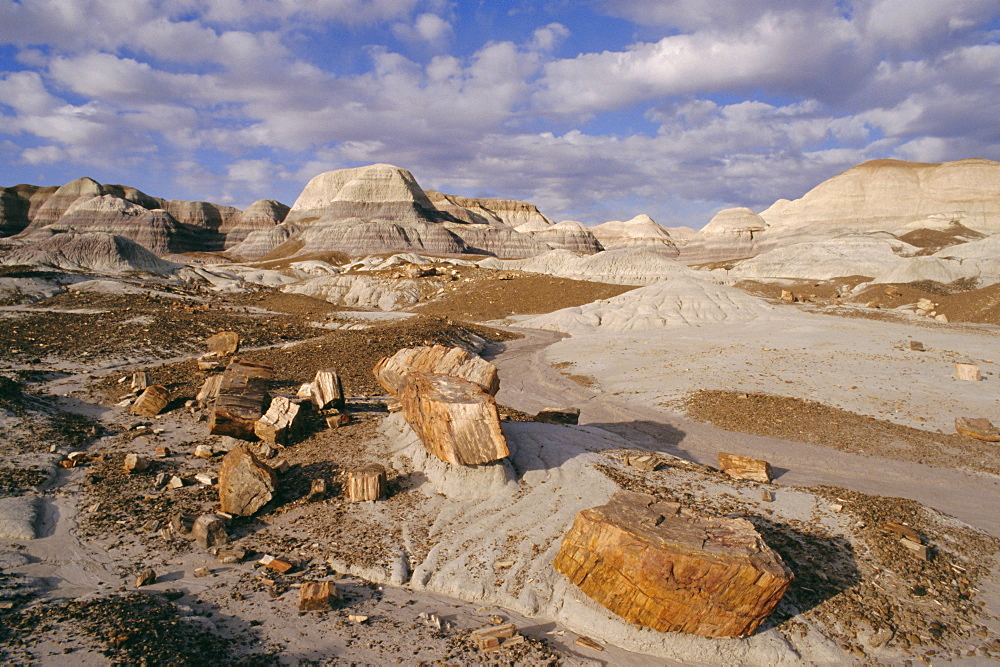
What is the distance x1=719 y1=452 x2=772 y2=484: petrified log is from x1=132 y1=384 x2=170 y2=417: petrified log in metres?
10.7

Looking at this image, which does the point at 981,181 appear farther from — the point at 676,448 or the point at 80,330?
the point at 80,330

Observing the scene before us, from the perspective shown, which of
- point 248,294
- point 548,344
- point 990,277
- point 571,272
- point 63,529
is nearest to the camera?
point 63,529

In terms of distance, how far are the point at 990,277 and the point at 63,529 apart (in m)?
47.1

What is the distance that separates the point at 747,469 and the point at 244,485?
7.91 meters

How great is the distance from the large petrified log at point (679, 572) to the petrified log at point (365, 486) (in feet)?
9.80

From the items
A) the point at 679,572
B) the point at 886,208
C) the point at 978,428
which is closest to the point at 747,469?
the point at 679,572

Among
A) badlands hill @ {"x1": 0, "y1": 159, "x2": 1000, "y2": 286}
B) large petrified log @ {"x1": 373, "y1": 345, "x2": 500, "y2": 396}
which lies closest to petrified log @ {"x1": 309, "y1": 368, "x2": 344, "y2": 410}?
large petrified log @ {"x1": 373, "y1": 345, "x2": 500, "y2": 396}

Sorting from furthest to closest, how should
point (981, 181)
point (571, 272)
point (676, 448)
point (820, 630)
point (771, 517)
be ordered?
point (981, 181)
point (571, 272)
point (676, 448)
point (771, 517)
point (820, 630)

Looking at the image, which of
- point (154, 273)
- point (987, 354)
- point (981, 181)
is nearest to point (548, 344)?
point (987, 354)

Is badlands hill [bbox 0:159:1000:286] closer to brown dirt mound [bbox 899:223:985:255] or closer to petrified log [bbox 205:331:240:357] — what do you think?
brown dirt mound [bbox 899:223:985:255]

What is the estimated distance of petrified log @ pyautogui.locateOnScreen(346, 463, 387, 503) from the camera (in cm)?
711

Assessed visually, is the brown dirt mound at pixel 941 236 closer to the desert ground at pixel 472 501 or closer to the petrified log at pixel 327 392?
the desert ground at pixel 472 501

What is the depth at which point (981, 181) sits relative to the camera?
2608 inches

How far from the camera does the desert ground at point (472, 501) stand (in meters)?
4.89
